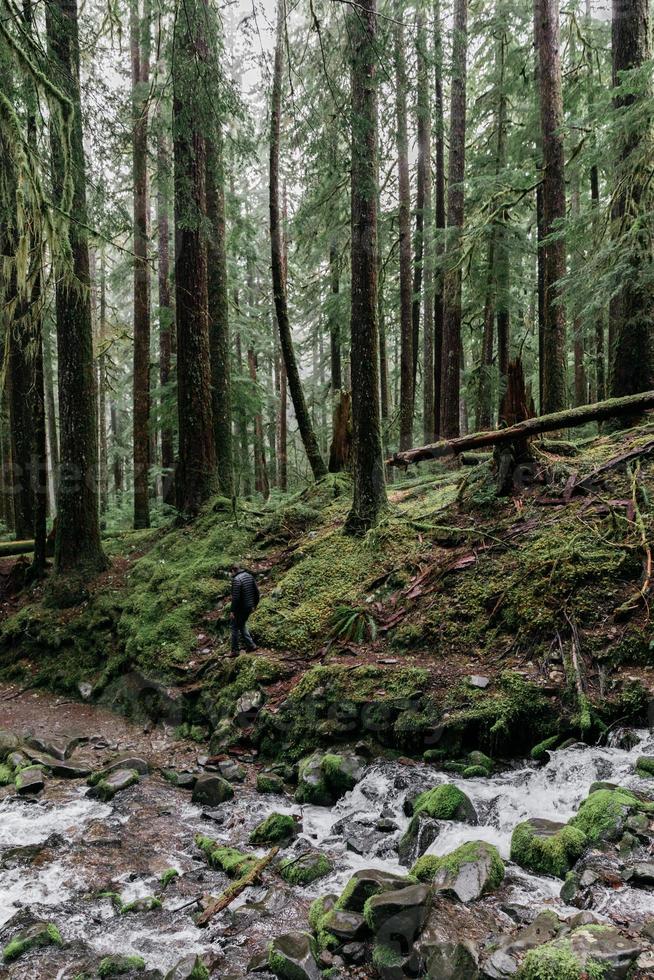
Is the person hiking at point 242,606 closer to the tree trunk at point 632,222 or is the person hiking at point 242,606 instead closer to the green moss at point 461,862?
the green moss at point 461,862

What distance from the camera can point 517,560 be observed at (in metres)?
7.13

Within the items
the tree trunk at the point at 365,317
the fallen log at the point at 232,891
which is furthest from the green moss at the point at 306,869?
the tree trunk at the point at 365,317

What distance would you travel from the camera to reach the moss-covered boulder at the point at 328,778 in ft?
17.9

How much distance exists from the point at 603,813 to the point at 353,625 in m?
4.06

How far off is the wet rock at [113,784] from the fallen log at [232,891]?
225 cm

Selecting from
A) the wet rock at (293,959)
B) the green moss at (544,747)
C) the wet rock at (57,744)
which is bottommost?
the wet rock at (57,744)

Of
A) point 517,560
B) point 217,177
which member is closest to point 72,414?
point 217,177

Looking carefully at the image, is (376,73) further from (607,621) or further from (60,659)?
(60,659)

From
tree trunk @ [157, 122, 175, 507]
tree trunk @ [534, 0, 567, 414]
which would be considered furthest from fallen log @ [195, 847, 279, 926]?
tree trunk @ [157, 122, 175, 507]

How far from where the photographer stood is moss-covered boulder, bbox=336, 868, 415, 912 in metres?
3.66

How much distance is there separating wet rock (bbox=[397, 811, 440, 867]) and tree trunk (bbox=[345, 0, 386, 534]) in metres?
5.19

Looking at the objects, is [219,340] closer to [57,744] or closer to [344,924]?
[57,744]

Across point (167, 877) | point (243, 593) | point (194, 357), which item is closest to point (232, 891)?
point (167, 877)

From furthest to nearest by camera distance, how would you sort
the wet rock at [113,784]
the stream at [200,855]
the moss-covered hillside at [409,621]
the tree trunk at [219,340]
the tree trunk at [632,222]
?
the tree trunk at [219,340] → the tree trunk at [632,222] → the wet rock at [113,784] → the moss-covered hillside at [409,621] → the stream at [200,855]
